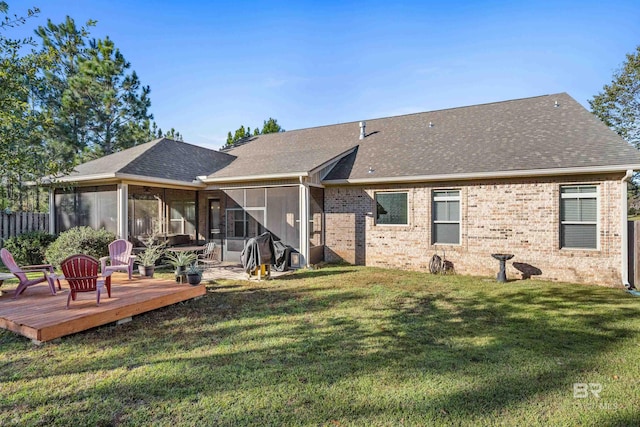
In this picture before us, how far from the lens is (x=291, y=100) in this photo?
20.1 m

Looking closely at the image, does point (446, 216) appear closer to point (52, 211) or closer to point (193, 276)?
point (193, 276)

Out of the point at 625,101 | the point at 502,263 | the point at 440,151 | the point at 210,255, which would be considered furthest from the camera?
the point at 625,101

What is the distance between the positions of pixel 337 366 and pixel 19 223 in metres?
14.3

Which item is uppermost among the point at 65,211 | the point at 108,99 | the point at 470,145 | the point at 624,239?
the point at 108,99

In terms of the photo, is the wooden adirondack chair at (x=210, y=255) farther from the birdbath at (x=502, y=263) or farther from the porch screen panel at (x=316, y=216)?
Answer: the birdbath at (x=502, y=263)

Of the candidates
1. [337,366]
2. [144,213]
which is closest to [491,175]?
[337,366]

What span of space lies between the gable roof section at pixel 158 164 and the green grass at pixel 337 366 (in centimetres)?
557

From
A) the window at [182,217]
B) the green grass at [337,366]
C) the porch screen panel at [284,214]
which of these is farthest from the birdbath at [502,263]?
the window at [182,217]

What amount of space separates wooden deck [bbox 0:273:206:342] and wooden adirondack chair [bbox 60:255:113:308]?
27cm

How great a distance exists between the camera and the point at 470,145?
10.7m

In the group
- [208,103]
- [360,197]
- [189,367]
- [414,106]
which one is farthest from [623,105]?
[189,367]

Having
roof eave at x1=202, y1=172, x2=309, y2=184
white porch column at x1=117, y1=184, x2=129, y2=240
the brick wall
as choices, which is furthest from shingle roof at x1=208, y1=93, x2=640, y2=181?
white porch column at x1=117, y1=184, x2=129, y2=240

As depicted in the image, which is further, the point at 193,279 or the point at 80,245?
the point at 80,245

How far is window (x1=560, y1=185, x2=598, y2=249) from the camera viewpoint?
26.9 feet
